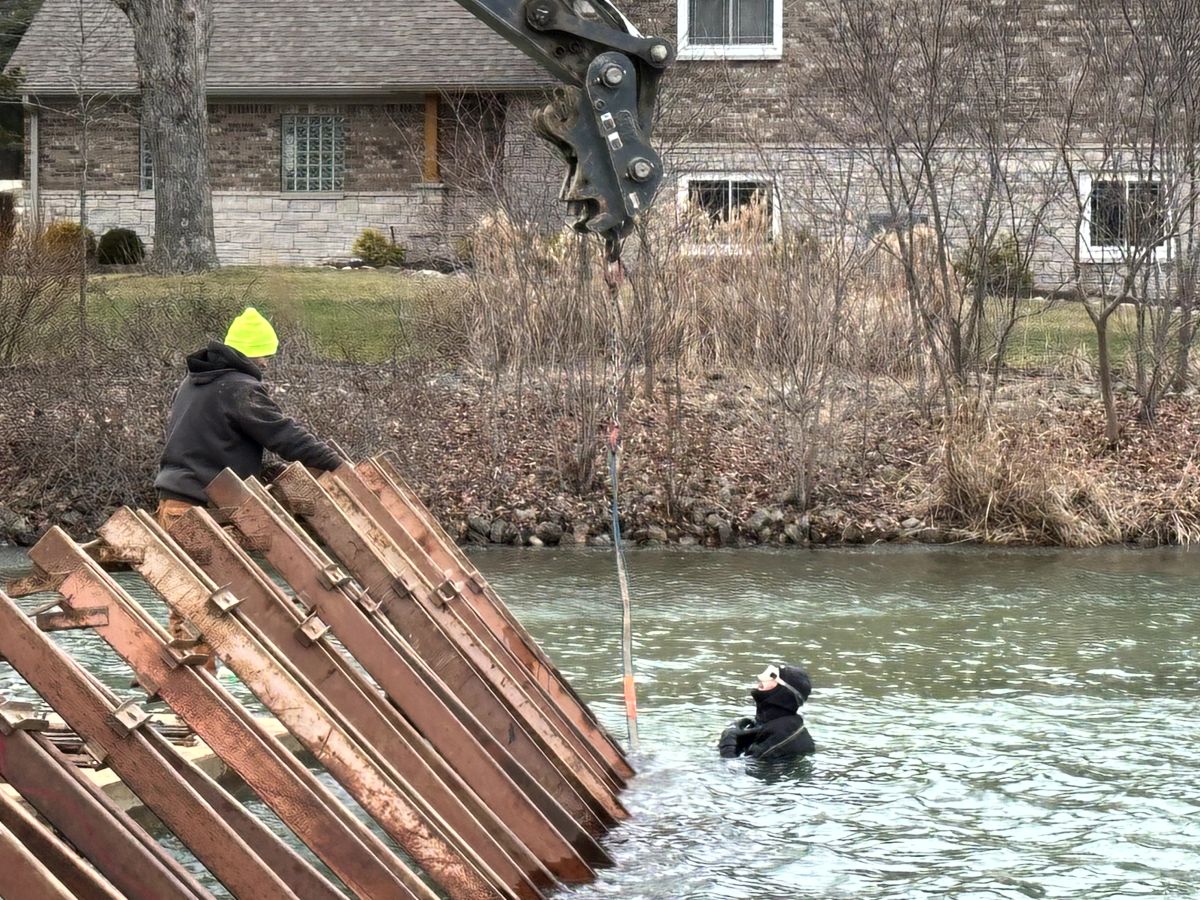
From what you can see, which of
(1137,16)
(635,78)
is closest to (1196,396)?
(1137,16)

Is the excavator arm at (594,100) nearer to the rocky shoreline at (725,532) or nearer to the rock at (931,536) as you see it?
the rocky shoreline at (725,532)

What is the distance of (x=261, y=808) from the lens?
26.6ft

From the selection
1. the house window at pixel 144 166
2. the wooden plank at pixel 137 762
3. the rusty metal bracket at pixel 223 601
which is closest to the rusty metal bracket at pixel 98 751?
the wooden plank at pixel 137 762

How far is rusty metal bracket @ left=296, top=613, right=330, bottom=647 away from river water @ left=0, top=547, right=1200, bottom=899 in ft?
4.78

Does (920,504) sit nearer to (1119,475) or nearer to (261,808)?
(1119,475)

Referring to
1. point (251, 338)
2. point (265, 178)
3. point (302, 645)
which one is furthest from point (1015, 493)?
point (265, 178)

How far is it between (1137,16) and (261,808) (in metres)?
15.2

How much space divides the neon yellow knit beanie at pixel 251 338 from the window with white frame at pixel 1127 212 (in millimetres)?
10940

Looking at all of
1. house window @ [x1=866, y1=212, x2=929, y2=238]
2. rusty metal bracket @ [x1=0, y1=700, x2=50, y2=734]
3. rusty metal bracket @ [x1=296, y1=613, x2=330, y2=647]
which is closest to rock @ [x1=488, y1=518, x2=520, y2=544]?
house window @ [x1=866, y1=212, x2=929, y2=238]

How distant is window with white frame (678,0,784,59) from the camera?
28203 mm

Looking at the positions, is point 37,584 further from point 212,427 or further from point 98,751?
point 212,427

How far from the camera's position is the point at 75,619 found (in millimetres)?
5398

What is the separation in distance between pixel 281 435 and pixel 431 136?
24020 millimetres

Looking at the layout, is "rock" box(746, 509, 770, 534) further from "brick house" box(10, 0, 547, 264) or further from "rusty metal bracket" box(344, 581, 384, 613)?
"brick house" box(10, 0, 547, 264)
